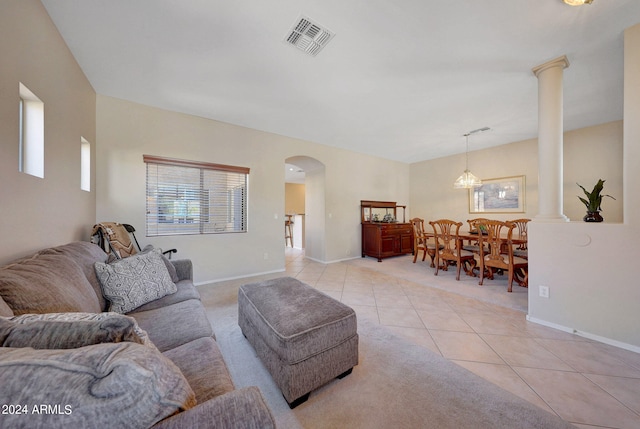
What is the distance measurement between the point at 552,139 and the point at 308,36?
262 cm

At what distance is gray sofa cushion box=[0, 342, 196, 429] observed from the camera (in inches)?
16.8

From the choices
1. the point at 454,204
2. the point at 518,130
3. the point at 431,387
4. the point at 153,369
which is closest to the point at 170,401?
the point at 153,369

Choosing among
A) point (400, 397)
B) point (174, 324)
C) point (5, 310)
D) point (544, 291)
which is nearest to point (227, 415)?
point (5, 310)

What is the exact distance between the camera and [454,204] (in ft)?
18.7

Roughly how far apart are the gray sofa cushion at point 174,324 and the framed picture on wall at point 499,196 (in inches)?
235

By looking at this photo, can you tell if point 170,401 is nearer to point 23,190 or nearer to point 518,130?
point 23,190

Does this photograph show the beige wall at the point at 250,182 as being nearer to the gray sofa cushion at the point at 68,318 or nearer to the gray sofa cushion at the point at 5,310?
the gray sofa cushion at the point at 5,310

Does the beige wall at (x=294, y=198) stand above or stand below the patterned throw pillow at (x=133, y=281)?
above

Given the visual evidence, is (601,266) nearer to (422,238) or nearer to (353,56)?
(422,238)

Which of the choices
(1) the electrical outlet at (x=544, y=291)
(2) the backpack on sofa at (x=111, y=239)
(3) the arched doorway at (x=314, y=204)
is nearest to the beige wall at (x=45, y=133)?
(2) the backpack on sofa at (x=111, y=239)

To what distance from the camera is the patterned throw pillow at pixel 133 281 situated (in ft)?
5.05

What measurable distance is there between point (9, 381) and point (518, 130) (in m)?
5.91

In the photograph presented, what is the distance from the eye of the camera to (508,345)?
1.89 meters

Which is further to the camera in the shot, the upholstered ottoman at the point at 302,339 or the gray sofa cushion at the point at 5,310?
the upholstered ottoman at the point at 302,339
